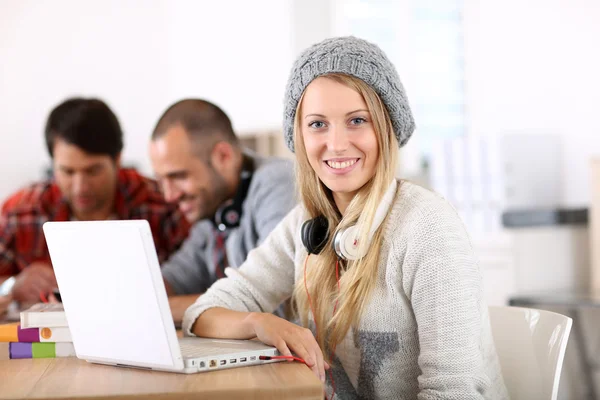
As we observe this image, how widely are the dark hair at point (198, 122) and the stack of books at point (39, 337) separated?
40.9 inches

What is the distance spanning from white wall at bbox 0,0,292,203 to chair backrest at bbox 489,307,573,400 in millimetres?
3785

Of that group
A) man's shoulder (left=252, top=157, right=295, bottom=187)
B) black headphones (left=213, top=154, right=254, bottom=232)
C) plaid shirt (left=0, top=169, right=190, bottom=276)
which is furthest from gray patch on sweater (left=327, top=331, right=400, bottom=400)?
plaid shirt (left=0, top=169, right=190, bottom=276)

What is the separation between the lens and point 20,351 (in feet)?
4.65

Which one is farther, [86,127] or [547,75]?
[547,75]

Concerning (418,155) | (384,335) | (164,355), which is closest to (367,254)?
(384,335)

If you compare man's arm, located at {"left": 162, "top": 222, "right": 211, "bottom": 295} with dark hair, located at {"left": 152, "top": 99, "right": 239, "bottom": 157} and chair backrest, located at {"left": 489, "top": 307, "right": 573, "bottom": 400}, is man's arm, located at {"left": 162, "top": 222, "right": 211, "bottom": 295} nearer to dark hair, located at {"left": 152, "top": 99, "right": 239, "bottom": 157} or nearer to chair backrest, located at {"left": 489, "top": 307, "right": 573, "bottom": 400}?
dark hair, located at {"left": 152, "top": 99, "right": 239, "bottom": 157}

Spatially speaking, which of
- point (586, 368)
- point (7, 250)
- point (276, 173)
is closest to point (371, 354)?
point (276, 173)

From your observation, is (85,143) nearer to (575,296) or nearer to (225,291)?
(225,291)

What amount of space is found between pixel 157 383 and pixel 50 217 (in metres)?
1.86

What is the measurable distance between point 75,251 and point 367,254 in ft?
1.65

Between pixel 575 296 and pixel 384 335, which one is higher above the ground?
pixel 384 335

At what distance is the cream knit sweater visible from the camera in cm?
127

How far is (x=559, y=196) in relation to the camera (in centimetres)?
395

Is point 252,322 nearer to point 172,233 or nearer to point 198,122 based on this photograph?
point 198,122
